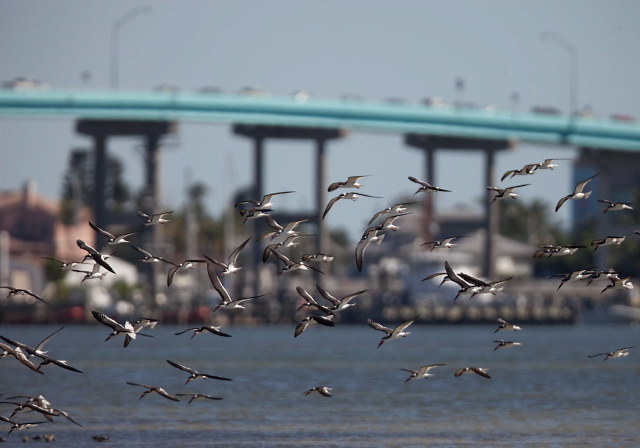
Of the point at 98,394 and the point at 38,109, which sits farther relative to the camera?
the point at 38,109

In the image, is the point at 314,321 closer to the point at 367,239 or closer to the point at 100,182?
the point at 367,239

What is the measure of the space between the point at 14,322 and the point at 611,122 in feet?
147

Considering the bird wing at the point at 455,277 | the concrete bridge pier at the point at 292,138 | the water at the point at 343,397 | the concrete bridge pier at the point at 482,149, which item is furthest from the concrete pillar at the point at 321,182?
the bird wing at the point at 455,277

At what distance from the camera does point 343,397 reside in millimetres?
43656

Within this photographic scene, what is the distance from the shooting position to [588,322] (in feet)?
354

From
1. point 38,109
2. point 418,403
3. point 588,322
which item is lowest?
point 588,322

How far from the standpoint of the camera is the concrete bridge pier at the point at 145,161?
105500mm

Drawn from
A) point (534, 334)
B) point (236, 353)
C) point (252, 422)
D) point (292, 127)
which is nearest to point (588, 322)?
point (534, 334)

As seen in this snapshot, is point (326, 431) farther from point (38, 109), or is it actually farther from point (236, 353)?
point (38, 109)

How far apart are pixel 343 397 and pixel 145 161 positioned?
218 ft

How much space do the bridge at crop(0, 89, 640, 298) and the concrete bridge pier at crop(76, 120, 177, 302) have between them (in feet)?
0.22

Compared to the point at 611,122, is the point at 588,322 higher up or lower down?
lower down

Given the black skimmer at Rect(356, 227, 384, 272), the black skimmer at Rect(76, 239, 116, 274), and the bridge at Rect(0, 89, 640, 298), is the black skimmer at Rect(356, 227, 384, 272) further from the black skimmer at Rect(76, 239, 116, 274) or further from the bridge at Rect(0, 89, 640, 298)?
the bridge at Rect(0, 89, 640, 298)

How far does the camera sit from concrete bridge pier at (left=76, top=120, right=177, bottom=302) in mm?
105500
